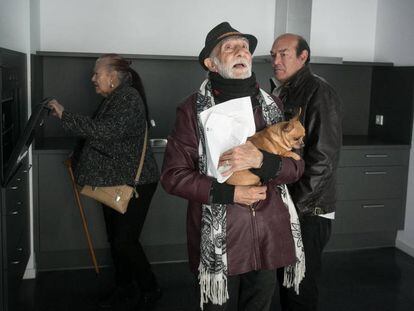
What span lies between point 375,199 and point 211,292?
2607 mm

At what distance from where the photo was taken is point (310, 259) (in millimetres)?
2357

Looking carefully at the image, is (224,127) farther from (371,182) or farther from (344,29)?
(344,29)

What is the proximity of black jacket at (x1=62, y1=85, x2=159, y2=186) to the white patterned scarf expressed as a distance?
900mm

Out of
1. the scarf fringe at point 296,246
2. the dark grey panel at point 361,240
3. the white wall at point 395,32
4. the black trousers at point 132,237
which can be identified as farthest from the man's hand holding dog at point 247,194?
the white wall at point 395,32

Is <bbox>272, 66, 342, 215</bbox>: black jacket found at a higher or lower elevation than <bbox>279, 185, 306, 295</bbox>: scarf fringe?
higher

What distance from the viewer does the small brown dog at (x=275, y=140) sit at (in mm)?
1796

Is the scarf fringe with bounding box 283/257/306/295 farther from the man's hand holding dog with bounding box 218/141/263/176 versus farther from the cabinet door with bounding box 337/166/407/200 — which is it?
the cabinet door with bounding box 337/166/407/200

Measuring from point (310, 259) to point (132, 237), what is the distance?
3.54 feet

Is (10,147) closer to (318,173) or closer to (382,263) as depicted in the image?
(318,173)

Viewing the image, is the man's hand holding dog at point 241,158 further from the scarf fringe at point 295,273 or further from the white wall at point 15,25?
the white wall at point 15,25

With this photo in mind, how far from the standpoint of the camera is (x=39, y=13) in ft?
13.0

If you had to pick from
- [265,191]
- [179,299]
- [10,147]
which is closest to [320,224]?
[265,191]

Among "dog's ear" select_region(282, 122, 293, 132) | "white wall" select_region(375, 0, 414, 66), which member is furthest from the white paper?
"white wall" select_region(375, 0, 414, 66)

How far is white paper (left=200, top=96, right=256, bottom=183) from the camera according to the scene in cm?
179
